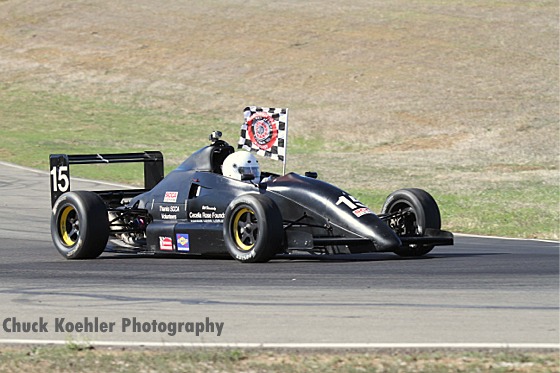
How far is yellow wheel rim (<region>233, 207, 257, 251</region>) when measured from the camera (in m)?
12.2

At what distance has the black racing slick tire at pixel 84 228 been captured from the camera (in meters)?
13.2

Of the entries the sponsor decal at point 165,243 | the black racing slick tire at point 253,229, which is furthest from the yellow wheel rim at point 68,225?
the black racing slick tire at point 253,229

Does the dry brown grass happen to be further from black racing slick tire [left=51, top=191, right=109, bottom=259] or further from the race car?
black racing slick tire [left=51, top=191, right=109, bottom=259]

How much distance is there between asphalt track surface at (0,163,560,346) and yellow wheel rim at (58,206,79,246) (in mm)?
292

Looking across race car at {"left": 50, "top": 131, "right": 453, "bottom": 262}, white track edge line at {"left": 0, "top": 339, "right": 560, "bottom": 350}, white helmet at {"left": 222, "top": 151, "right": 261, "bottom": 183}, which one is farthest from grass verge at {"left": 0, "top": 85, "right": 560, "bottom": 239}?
white track edge line at {"left": 0, "top": 339, "right": 560, "bottom": 350}

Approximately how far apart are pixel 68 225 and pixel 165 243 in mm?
1469

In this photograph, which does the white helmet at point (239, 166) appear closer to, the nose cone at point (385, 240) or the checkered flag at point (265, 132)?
the nose cone at point (385, 240)

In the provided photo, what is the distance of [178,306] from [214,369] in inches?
98.8

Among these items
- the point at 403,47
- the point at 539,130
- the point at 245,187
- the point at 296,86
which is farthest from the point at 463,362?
the point at 403,47

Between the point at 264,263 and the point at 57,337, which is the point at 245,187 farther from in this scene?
the point at 57,337

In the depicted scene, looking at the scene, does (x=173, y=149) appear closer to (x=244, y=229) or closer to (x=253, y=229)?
(x=244, y=229)

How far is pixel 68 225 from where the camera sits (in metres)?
13.9

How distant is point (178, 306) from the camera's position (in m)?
9.37

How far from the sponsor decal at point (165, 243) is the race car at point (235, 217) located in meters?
0.01
